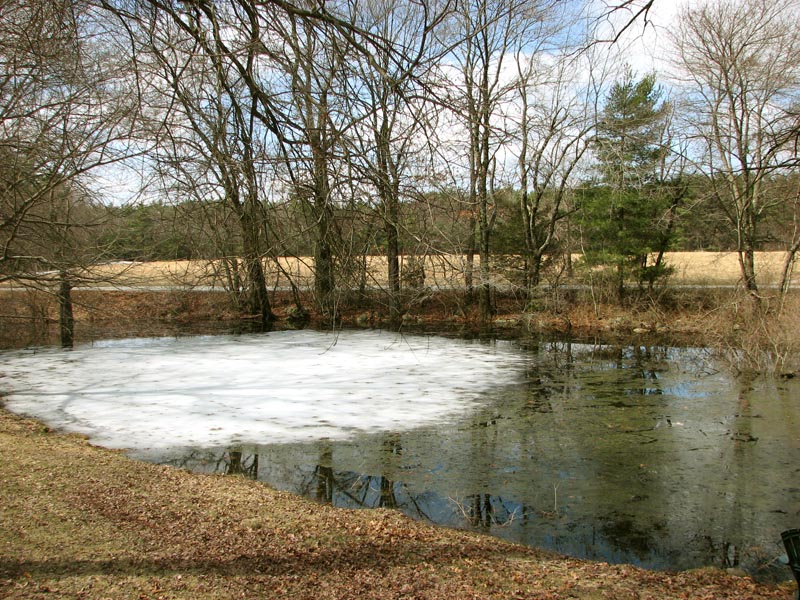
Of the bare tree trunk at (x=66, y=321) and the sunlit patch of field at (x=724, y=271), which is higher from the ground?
the sunlit patch of field at (x=724, y=271)

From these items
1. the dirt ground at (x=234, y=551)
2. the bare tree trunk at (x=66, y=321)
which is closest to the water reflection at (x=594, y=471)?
the dirt ground at (x=234, y=551)

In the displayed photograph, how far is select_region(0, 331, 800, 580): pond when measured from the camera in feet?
19.5

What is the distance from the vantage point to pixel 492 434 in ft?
28.4

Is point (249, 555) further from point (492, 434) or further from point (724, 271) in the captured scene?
point (724, 271)

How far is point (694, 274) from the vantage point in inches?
1190

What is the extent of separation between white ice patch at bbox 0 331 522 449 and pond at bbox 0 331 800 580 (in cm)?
5

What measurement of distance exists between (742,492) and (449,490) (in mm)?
Answer: 2883

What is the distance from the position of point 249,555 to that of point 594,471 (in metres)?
4.08

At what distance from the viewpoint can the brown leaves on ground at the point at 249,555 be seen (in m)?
4.00

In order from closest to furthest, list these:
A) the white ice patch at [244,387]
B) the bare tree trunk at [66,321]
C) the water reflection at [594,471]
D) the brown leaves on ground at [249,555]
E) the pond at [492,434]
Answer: the brown leaves on ground at [249,555] < the water reflection at [594,471] < the pond at [492,434] < the white ice patch at [244,387] < the bare tree trunk at [66,321]

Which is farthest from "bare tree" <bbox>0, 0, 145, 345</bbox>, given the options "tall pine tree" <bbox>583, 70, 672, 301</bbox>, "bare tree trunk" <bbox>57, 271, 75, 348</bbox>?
"tall pine tree" <bbox>583, 70, 672, 301</bbox>

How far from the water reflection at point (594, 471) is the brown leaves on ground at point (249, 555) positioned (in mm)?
577

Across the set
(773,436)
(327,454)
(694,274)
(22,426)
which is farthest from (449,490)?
(694,274)

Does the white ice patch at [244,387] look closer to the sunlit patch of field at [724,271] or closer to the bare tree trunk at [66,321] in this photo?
the bare tree trunk at [66,321]
